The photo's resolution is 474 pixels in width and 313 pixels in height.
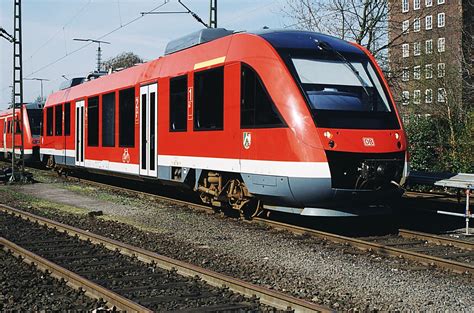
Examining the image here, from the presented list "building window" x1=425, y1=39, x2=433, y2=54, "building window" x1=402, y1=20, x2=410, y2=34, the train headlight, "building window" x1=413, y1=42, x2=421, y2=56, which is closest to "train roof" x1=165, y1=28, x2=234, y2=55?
the train headlight

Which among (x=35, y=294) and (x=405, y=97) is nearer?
(x=35, y=294)

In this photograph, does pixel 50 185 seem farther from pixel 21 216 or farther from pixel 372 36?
pixel 372 36

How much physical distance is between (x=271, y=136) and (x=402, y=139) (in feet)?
6.79

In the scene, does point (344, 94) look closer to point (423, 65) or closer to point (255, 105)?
point (255, 105)

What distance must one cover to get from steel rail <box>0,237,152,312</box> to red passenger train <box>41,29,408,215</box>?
3764 mm

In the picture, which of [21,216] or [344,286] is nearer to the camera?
[344,286]

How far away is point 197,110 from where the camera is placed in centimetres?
1200

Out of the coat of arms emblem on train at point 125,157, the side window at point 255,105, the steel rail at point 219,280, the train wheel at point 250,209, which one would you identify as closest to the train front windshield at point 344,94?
the side window at point 255,105

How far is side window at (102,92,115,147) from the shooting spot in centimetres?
1676

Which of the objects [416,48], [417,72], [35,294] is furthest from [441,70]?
[35,294]

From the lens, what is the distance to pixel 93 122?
60.1ft

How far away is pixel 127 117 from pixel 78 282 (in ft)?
31.1

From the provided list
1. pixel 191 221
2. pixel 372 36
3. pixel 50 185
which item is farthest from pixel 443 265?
pixel 372 36

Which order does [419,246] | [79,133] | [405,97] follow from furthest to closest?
[405,97] → [79,133] → [419,246]
